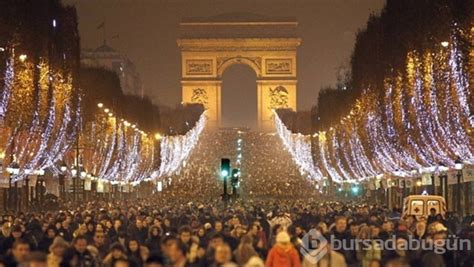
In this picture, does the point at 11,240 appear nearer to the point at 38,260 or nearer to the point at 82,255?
the point at 82,255

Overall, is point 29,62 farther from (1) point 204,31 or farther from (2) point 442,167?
(1) point 204,31

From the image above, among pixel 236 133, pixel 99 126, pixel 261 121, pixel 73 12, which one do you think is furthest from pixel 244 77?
pixel 73 12

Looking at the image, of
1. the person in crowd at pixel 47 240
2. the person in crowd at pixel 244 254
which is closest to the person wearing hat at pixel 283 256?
the person in crowd at pixel 244 254

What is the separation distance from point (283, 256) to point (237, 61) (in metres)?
157

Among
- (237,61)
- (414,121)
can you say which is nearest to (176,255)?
(414,121)

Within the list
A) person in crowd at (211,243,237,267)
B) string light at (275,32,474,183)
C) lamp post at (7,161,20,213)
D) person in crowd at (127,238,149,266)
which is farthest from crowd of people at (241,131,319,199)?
person in crowd at (211,243,237,267)

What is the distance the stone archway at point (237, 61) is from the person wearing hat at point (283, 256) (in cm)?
15363

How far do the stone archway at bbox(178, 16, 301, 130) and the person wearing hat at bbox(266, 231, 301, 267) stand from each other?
15363cm

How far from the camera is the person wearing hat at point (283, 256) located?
20.3m

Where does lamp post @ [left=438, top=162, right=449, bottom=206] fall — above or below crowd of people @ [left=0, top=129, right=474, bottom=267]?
above

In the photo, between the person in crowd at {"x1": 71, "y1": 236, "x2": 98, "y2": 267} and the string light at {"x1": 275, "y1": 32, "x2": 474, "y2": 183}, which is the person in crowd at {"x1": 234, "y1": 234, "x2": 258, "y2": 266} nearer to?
the person in crowd at {"x1": 71, "y1": 236, "x2": 98, "y2": 267}

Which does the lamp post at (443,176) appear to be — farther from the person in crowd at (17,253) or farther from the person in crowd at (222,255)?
the person in crowd at (222,255)

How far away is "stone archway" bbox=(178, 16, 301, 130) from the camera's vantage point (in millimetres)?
175625

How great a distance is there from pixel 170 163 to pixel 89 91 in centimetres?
3506
